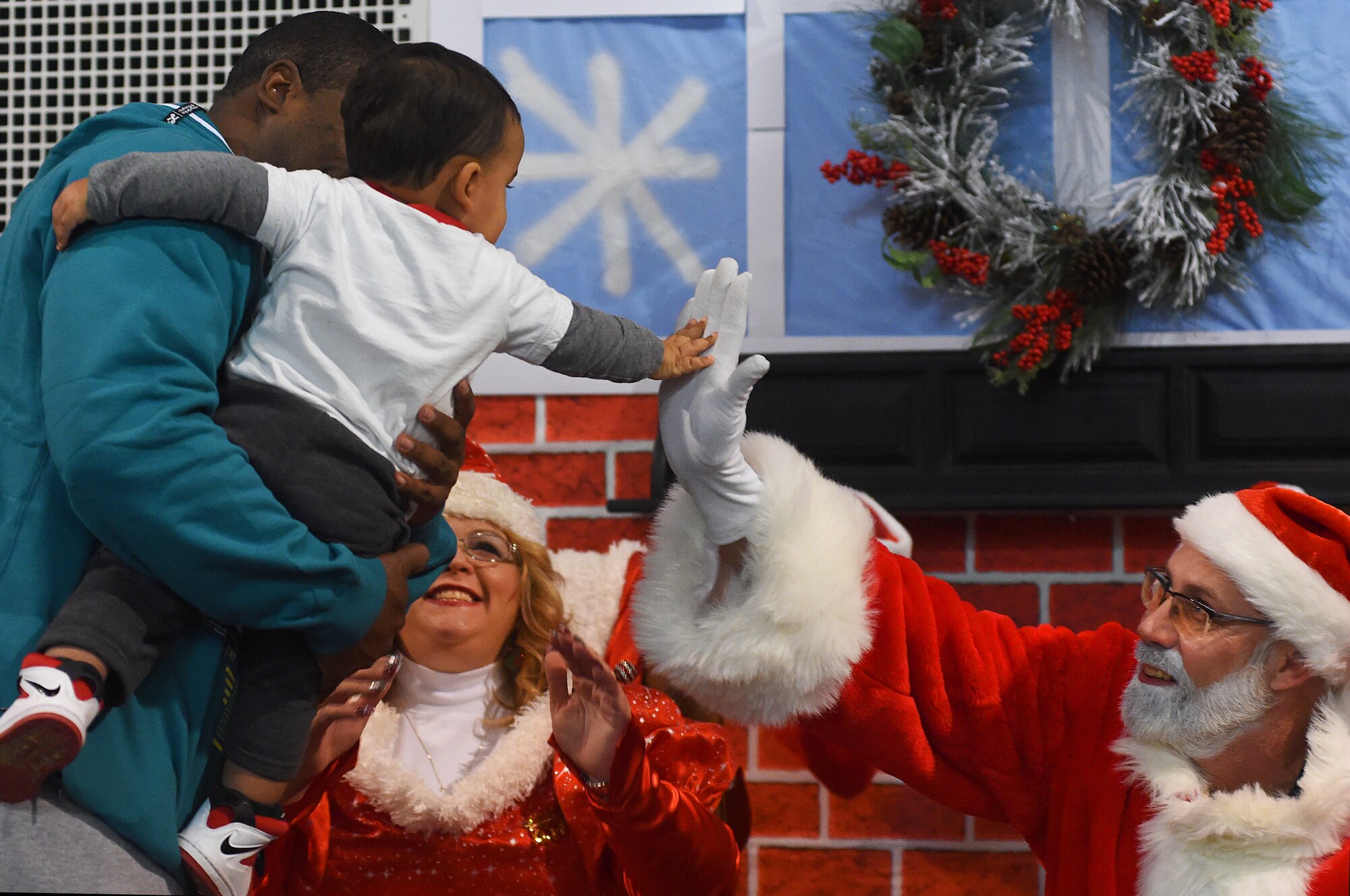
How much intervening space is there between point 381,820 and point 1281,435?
6.01ft

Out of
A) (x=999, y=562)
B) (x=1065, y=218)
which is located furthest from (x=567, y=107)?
(x=999, y=562)

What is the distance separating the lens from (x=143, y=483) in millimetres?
1084

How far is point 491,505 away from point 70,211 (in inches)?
48.1

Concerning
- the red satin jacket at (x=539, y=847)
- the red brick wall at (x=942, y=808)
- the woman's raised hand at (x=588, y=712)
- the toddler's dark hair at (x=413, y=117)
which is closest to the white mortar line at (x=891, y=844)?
the red brick wall at (x=942, y=808)

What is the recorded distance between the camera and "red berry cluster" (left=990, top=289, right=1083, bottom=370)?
8.23 ft

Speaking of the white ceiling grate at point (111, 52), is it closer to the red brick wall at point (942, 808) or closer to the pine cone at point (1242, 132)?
the red brick wall at point (942, 808)

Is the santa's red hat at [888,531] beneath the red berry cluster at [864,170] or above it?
beneath

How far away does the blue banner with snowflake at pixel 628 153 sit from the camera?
9.00 ft

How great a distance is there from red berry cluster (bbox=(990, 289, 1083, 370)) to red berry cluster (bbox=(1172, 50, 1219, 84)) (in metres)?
0.46

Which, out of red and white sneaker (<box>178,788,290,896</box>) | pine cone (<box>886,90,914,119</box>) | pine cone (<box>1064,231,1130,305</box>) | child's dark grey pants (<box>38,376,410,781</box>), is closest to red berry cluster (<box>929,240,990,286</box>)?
pine cone (<box>1064,231,1130,305</box>)

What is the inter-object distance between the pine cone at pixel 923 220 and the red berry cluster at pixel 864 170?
0.07 meters

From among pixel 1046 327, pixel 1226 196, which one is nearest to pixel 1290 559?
pixel 1046 327

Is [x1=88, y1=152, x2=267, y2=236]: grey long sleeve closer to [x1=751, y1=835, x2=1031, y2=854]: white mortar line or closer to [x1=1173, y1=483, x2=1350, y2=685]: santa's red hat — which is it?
[x1=1173, y1=483, x2=1350, y2=685]: santa's red hat

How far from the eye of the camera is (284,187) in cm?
121
